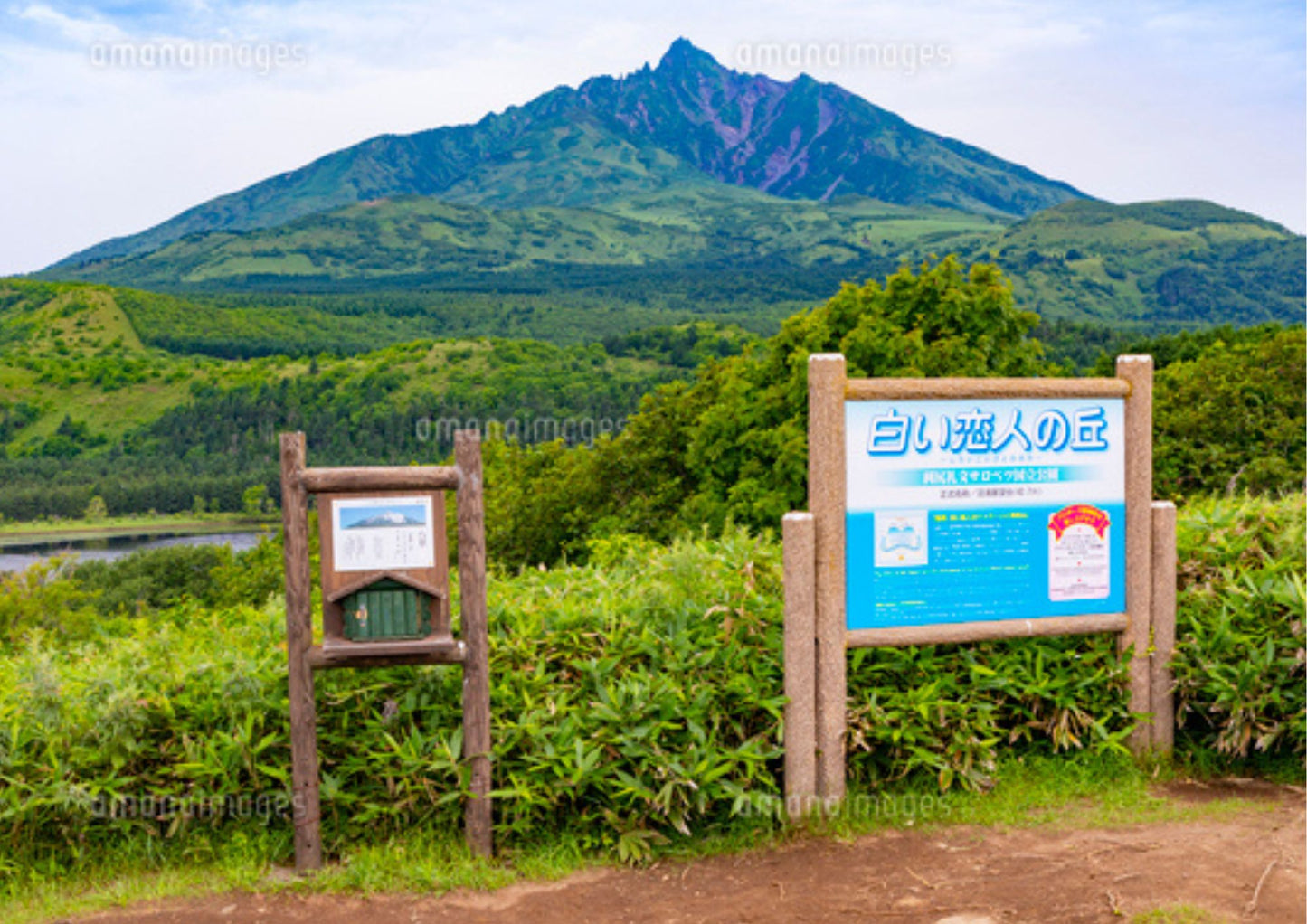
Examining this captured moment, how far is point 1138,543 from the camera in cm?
688

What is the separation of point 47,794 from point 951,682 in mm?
4439

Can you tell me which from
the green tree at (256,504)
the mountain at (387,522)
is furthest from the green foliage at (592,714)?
the green tree at (256,504)

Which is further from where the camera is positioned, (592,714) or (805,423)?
(805,423)

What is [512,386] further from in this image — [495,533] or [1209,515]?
[1209,515]

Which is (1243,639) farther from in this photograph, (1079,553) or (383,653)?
(383,653)

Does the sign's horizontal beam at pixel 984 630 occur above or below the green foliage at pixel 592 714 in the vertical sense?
above

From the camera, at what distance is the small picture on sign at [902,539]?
642 cm

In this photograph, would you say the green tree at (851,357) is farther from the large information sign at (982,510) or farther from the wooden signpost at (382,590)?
the wooden signpost at (382,590)

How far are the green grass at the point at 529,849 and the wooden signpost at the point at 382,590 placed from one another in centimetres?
20

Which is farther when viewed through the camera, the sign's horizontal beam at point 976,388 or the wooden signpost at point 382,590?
the sign's horizontal beam at point 976,388

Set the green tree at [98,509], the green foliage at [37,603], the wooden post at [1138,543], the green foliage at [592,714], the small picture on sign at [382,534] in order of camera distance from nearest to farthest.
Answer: the small picture on sign at [382,534], the green foliage at [592,714], the wooden post at [1138,543], the green foliage at [37,603], the green tree at [98,509]

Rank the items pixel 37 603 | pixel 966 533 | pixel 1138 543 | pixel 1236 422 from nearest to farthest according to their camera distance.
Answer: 1. pixel 966 533
2. pixel 1138 543
3. pixel 1236 422
4. pixel 37 603

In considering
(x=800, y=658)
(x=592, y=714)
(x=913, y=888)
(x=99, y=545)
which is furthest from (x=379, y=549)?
(x=99, y=545)

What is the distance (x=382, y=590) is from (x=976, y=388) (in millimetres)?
3192
